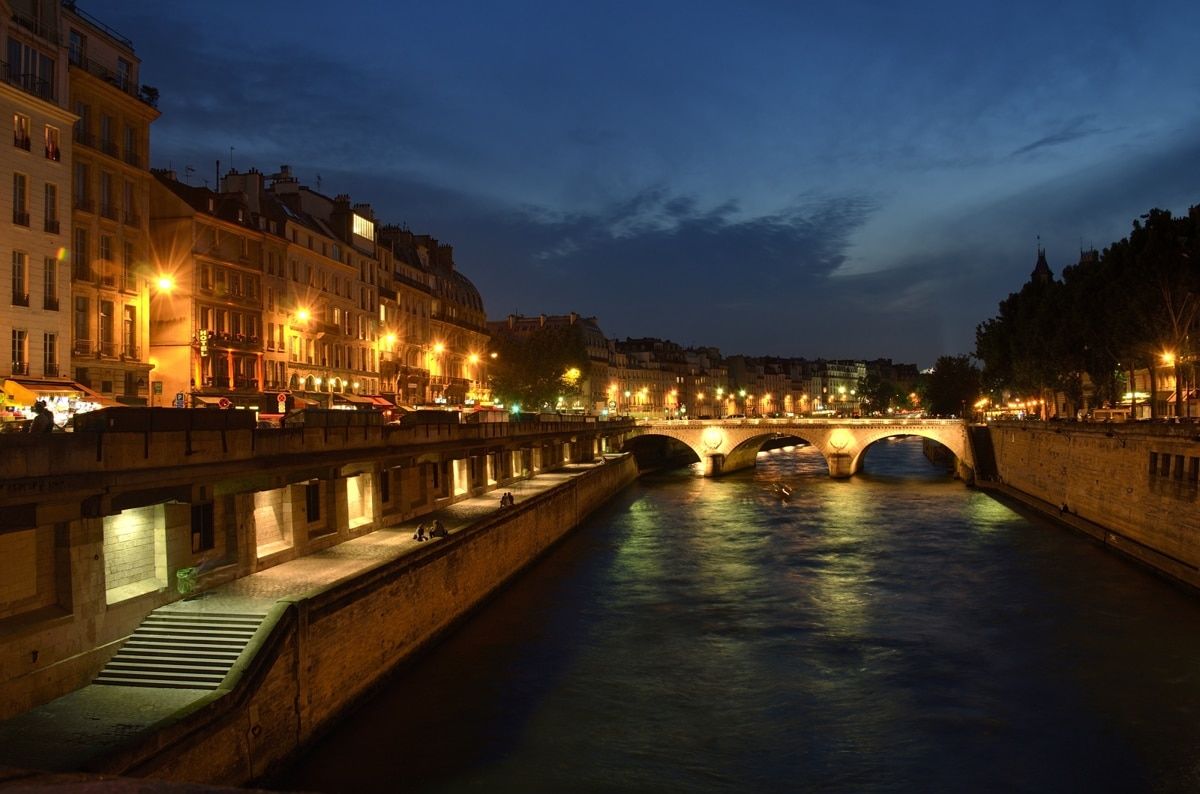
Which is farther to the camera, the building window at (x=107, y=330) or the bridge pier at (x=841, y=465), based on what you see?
the bridge pier at (x=841, y=465)

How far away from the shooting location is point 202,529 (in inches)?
856

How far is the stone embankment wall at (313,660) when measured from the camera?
46.9 feet

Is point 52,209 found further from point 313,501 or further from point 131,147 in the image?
point 313,501

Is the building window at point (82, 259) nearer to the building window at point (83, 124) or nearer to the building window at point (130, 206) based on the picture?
the building window at point (130, 206)

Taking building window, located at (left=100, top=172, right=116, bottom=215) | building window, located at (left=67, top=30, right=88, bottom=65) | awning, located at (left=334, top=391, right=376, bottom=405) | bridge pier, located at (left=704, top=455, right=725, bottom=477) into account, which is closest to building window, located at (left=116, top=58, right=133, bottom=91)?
building window, located at (left=67, top=30, right=88, bottom=65)

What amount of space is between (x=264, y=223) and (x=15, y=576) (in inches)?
1493

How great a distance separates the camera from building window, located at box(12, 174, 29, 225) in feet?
94.3

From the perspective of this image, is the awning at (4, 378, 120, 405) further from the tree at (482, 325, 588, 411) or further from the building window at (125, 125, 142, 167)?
the tree at (482, 325, 588, 411)

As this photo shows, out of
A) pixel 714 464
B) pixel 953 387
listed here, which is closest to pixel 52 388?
pixel 714 464

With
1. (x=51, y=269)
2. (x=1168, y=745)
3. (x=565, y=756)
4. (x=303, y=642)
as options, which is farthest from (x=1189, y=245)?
(x=51, y=269)

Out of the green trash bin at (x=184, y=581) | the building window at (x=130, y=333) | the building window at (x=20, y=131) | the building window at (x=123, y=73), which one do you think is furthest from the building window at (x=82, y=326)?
the green trash bin at (x=184, y=581)

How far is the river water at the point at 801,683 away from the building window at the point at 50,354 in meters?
16.1

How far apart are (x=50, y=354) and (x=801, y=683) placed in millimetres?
25612

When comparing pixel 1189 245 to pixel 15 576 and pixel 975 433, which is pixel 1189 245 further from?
pixel 15 576
